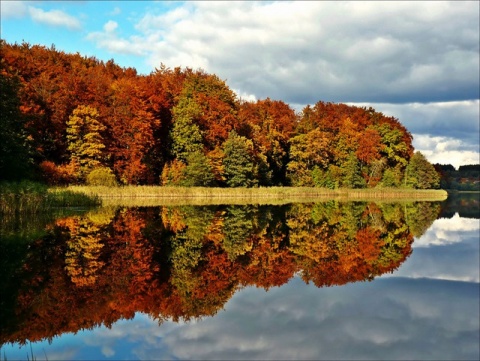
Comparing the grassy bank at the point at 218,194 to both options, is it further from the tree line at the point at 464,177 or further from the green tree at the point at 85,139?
the tree line at the point at 464,177

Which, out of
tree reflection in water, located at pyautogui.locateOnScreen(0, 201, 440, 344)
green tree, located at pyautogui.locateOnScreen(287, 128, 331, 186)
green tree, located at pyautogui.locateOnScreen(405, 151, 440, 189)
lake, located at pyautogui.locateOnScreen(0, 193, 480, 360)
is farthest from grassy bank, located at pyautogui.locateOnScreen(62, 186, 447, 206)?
lake, located at pyautogui.locateOnScreen(0, 193, 480, 360)

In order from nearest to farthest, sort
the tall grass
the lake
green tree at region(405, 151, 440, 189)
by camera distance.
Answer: the lake
the tall grass
green tree at region(405, 151, 440, 189)

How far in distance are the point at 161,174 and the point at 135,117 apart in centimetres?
695

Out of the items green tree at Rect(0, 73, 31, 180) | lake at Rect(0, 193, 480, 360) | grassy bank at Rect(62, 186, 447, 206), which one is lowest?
lake at Rect(0, 193, 480, 360)

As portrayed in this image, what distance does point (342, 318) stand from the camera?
7922mm

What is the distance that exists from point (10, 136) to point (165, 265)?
20.2 m

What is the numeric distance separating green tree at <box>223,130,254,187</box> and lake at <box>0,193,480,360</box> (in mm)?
Result: 35454

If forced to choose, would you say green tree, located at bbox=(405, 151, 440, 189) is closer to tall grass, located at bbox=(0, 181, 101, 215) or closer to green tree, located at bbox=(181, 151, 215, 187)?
green tree, located at bbox=(181, 151, 215, 187)

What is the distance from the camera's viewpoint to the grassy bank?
40.0 m

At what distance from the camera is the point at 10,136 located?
28453 mm

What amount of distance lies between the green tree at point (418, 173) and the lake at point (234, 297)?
6160cm

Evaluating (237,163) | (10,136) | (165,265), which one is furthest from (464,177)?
(165,265)

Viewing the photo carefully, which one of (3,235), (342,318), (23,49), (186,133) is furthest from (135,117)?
(342,318)

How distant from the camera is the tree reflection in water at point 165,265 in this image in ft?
27.2
